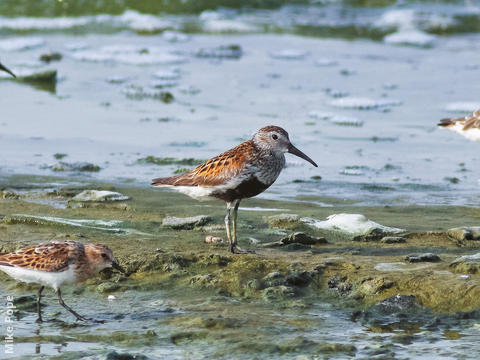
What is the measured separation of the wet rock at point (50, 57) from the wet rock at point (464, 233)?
1281cm

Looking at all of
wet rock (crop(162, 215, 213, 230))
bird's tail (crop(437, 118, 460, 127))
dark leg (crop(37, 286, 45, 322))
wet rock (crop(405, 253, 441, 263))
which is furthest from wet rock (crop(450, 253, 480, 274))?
bird's tail (crop(437, 118, 460, 127))

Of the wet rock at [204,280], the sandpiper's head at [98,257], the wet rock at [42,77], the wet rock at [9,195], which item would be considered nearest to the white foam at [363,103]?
the wet rock at [42,77]

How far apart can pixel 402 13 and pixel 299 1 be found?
12.8 ft

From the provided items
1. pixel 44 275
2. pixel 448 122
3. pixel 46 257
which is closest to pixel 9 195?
pixel 46 257

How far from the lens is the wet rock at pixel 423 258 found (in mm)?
7609

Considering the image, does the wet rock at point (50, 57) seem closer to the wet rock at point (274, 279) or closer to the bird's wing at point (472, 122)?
the bird's wing at point (472, 122)

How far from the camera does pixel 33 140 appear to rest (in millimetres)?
13312

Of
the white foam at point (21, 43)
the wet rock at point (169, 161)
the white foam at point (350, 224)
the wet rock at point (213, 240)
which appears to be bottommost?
the wet rock at point (213, 240)

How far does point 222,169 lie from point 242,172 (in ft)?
0.66

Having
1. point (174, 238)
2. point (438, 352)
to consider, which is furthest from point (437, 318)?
point (174, 238)

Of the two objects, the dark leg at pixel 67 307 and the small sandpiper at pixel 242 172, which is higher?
the small sandpiper at pixel 242 172

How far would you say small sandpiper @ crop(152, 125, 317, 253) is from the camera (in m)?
8.17

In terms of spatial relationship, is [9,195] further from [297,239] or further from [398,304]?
[398,304]

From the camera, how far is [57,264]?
22.2 ft
